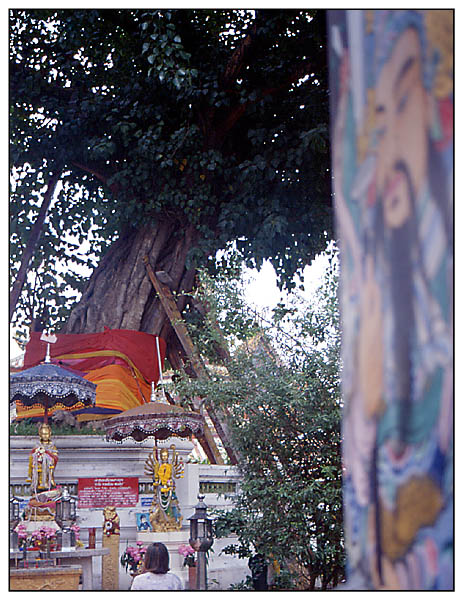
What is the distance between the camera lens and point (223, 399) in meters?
7.09

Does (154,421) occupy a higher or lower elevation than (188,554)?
higher

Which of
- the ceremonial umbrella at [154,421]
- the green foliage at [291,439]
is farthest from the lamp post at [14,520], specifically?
the green foliage at [291,439]

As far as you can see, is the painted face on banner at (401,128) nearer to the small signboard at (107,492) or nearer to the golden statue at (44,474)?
the golden statue at (44,474)

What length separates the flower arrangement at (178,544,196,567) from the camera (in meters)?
7.35

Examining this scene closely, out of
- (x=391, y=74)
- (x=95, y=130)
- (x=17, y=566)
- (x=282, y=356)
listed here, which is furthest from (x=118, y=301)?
(x=391, y=74)

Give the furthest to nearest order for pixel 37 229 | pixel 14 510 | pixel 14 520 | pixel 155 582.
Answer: pixel 37 229 → pixel 14 510 → pixel 14 520 → pixel 155 582

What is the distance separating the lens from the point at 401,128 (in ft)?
5.46

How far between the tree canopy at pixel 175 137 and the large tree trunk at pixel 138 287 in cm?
2

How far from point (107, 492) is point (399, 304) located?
7.20m

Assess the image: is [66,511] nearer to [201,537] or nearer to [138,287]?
[201,537]

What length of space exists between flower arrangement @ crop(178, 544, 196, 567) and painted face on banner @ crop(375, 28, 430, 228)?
6.43 m

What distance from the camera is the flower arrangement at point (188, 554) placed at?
7.35 m

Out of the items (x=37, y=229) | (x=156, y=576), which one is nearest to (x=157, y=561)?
(x=156, y=576)

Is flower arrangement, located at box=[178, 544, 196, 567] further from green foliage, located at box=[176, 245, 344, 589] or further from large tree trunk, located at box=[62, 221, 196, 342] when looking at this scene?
large tree trunk, located at box=[62, 221, 196, 342]
